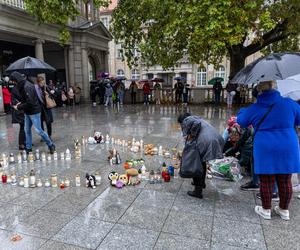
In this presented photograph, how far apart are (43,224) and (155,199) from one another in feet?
5.26

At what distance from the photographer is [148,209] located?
3.90 meters

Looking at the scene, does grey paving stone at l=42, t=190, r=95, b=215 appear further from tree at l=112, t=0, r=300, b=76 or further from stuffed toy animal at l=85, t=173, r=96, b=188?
tree at l=112, t=0, r=300, b=76

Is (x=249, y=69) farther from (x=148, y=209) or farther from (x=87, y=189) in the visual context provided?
(x=87, y=189)

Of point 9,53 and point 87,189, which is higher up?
→ point 9,53

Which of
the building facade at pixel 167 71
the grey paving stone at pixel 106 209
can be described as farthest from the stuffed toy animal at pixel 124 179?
the building facade at pixel 167 71

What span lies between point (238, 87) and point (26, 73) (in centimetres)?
1355

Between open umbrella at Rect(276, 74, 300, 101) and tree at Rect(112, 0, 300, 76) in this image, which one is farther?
tree at Rect(112, 0, 300, 76)

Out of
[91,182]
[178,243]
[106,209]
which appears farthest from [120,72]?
[178,243]

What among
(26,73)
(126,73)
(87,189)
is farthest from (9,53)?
(126,73)

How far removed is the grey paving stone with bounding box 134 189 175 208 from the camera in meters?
4.05

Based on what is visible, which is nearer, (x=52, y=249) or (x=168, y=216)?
(x=52, y=249)

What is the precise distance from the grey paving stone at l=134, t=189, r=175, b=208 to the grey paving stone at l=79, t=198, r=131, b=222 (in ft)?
0.80

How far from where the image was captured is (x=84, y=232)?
10.9 feet

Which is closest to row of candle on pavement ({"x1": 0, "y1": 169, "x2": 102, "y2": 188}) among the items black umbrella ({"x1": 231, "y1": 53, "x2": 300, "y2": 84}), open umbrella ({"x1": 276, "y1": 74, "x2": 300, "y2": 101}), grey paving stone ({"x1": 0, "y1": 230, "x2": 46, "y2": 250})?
grey paving stone ({"x1": 0, "y1": 230, "x2": 46, "y2": 250})
